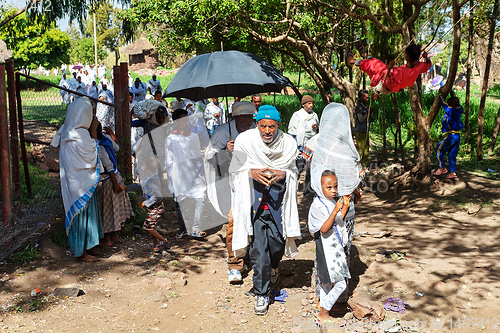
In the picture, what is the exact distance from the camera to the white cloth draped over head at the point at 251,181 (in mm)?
4254

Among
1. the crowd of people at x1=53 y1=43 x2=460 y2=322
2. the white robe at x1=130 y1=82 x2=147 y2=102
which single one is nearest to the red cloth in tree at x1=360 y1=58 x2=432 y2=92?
the crowd of people at x1=53 y1=43 x2=460 y2=322

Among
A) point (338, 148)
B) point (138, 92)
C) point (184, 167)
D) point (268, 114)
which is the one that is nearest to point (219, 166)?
point (184, 167)

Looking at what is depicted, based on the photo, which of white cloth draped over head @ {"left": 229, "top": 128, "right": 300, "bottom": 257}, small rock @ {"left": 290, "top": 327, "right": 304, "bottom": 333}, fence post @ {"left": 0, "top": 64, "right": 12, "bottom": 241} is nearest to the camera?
small rock @ {"left": 290, "top": 327, "right": 304, "bottom": 333}

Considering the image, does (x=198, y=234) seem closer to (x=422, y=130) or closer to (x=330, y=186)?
(x=330, y=186)

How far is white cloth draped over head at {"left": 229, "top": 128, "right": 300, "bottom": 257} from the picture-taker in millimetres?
4254

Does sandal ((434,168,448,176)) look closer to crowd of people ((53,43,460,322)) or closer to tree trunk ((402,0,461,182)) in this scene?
tree trunk ((402,0,461,182))

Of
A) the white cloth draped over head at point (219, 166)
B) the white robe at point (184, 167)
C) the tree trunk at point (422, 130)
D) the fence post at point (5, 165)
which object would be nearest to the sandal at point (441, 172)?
the tree trunk at point (422, 130)

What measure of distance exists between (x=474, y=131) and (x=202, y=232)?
9.14 metres

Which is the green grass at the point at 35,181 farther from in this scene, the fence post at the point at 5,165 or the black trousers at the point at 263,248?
the black trousers at the point at 263,248

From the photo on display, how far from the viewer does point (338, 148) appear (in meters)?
4.12

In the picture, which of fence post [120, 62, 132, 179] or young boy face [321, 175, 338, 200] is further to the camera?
fence post [120, 62, 132, 179]

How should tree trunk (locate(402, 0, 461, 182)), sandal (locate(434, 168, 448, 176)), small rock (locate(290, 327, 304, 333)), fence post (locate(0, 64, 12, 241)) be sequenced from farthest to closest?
sandal (locate(434, 168, 448, 176)) < tree trunk (locate(402, 0, 461, 182)) < fence post (locate(0, 64, 12, 241)) < small rock (locate(290, 327, 304, 333))

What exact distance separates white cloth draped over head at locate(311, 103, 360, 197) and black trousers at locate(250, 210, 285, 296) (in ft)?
2.04

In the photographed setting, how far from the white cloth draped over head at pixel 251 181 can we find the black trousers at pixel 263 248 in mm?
76
